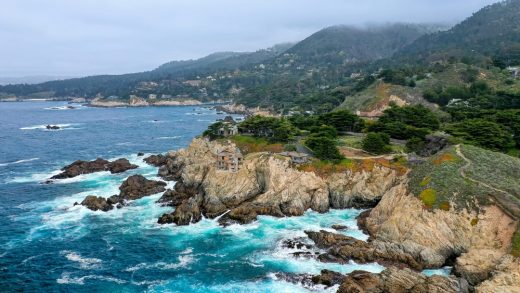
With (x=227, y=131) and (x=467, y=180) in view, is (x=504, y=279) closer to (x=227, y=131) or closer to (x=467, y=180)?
(x=467, y=180)

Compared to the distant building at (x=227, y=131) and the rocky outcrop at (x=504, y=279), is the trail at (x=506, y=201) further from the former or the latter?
the distant building at (x=227, y=131)

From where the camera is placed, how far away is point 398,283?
1497 inches

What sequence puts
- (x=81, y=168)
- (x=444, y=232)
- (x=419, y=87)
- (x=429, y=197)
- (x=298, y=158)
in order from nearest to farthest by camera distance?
(x=444, y=232) < (x=429, y=197) < (x=298, y=158) < (x=81, y=168) < (x=419, y=87)

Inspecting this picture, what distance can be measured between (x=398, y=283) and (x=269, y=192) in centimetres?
2750

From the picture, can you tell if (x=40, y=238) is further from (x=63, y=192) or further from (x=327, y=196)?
(x=327, y=196)

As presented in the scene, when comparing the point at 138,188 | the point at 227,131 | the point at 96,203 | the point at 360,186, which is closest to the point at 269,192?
the point at 360,186

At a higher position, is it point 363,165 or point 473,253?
point 363,165

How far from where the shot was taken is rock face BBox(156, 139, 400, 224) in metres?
59.8

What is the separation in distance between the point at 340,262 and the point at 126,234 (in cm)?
2821

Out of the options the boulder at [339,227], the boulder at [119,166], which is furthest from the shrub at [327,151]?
the boulder at [119,166]

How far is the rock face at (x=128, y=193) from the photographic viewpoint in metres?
63.9

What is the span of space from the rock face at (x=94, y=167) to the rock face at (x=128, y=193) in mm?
16875

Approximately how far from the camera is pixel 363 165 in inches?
2532

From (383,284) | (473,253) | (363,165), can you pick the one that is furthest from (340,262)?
(363,165)
